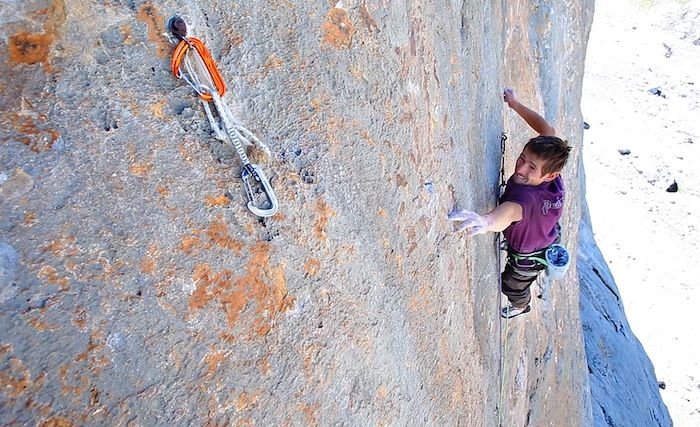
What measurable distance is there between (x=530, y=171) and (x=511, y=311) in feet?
3.46

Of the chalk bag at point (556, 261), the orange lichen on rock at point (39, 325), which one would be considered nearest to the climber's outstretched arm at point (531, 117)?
the chalk bag at point (556, 261)

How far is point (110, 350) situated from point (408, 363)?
1.20 meters

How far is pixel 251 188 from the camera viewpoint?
154 cm

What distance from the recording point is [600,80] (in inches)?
741

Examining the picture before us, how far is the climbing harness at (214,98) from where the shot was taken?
1.44 m

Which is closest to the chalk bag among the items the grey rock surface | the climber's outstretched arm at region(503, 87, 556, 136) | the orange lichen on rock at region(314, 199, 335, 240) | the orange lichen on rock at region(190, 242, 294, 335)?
the climber's outstretched arm at region(503, 87, 556, 136)

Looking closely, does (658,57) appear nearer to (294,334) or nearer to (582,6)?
(582,6)

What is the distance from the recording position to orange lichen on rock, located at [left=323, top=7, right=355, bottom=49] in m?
1.82

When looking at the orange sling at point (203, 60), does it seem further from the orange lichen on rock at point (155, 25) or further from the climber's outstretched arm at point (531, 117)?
the climber's outstretched arm at point (531, 117)

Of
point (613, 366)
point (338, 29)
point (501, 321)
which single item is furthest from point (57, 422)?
point (613, 366)

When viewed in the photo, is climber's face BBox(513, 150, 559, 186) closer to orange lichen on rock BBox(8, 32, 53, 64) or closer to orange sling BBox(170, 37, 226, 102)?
orange sling BBox(170, 37, 226, 102)

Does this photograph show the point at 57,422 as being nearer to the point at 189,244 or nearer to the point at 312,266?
the point at 189,244

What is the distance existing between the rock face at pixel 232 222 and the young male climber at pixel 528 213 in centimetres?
26

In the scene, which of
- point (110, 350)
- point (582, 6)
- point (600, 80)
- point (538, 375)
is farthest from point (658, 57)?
point (110, 350)
